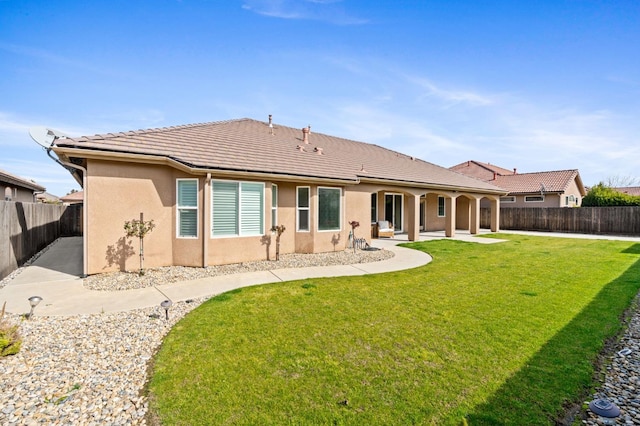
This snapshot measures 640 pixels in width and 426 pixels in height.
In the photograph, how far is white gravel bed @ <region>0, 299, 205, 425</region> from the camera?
3.10 meters

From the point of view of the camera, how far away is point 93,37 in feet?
34.7

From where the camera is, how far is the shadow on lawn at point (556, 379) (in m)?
2.96

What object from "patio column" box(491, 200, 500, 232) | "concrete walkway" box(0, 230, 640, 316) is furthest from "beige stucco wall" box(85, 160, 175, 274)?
"patio column" box(491, 200, 500, 232)

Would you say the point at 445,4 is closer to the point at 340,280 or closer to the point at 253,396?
the point at 340,280

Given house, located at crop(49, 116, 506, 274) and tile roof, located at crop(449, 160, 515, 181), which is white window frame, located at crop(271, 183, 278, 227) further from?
tile roof, located at crop(449, 160, 515, 181)

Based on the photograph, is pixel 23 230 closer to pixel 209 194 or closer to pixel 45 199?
pixel 209 194

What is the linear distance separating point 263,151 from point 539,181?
98.6 ft

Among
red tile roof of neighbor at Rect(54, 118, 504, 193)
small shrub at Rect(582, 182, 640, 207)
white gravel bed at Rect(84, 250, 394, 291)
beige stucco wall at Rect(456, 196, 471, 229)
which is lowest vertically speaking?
white gravel bed at Rect(84, 250, 394, 291)

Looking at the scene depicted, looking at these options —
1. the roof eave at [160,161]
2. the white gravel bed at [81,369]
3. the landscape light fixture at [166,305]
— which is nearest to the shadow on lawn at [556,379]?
the white gravel bed at [81,369]

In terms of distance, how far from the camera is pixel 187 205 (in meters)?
9.47

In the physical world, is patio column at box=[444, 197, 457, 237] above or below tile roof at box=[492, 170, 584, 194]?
below

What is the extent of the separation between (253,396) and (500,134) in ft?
83.6

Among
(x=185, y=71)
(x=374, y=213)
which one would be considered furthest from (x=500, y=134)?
(x=185, y=71)

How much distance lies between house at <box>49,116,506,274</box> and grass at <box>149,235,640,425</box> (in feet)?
10.7
